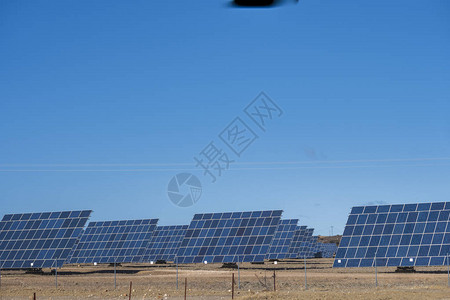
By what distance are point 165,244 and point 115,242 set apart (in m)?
14.9

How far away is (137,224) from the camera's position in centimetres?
6488

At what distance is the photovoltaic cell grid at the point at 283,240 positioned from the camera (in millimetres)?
64588

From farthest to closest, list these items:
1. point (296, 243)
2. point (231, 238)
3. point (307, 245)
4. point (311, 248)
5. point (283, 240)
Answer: point (311, 248), point (307, 245), point (296, 243), point (283, 240), point (231, 238)

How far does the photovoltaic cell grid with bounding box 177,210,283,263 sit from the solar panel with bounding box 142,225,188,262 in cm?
1612

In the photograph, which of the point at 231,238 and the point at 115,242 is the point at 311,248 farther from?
the point at 231,238

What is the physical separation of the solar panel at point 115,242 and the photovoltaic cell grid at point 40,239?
628 centimetres

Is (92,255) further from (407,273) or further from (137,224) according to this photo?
(407,273)

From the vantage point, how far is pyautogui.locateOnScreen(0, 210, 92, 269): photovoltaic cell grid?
4725 cm

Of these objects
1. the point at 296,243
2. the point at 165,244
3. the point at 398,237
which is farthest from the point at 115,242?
the point at 296,243

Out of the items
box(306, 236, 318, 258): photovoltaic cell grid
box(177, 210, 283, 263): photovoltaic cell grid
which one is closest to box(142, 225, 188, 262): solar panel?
box(177, 210, 283, 263): photovoltaic cell grid

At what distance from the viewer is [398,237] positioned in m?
40.0

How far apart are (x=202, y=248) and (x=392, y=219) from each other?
16090 millimetres

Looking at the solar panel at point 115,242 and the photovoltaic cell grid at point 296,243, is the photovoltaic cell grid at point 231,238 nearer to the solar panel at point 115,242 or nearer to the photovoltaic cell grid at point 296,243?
the solar panel at point 115,242

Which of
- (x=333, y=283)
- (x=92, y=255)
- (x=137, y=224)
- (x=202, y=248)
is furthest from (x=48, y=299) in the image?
(x=137, y=224)
